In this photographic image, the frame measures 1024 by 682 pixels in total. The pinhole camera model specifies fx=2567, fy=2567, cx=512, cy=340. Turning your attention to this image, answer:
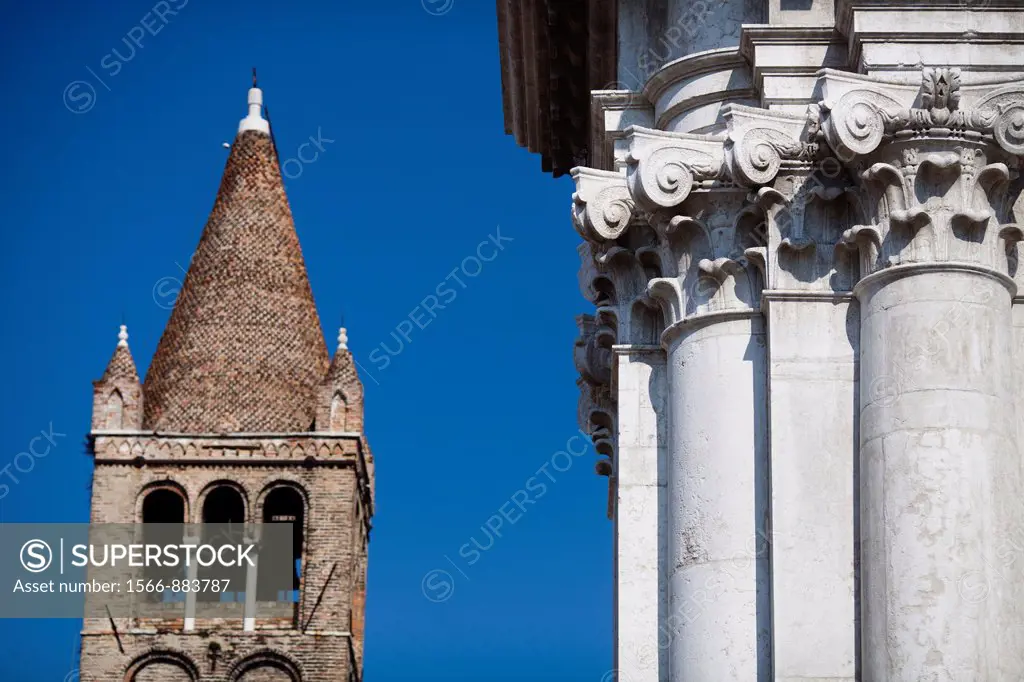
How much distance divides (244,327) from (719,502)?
91495mm

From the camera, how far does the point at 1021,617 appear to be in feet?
39.7

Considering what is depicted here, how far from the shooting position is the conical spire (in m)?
98.8

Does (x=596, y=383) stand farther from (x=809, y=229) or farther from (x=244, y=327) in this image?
(x=244, y=327)

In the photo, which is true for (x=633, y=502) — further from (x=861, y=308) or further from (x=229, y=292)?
(x=229, y=292)

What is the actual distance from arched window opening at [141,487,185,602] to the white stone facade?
8744cm

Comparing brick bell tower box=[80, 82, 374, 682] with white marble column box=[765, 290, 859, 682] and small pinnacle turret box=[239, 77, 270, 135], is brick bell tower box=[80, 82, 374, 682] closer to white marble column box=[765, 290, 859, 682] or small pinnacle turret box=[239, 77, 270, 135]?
small pinnacle turret box=[239, 77, 270, 135]

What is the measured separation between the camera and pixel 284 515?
3974 inches

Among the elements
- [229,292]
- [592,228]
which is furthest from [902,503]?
[229,292]

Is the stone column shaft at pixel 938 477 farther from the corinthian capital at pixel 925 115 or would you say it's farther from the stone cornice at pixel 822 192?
the corinthian capital at pixel 925 115

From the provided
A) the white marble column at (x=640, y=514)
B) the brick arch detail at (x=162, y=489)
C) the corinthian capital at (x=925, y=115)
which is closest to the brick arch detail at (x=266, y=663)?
the brick arch detail at (x=162, y=489)

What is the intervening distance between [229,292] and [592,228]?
92.1 m

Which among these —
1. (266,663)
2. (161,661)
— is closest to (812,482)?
(266,663)

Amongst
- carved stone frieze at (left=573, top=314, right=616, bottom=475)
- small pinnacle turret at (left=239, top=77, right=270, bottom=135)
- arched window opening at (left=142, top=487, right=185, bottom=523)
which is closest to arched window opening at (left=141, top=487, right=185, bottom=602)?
arched window opening at (left=142, top=487, right=185, bottom=523)

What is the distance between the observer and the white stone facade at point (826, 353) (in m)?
12.1
